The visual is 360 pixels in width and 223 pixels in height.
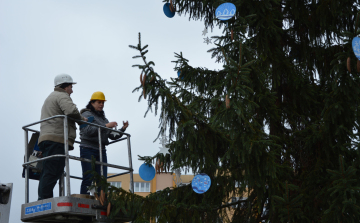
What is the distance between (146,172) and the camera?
710cm

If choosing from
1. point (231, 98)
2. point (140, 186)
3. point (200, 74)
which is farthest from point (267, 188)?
point (140, 186)

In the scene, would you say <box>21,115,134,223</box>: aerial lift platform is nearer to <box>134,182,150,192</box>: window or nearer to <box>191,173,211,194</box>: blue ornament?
<box>191,173,211,194</box>: blue ornament

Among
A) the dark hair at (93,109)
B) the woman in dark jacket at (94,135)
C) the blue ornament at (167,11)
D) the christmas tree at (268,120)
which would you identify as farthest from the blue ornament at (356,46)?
the blue ornament at (167,11)

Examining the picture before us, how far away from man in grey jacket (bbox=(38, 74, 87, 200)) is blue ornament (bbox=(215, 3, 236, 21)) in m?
2.30

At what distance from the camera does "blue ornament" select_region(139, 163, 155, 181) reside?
7065 mm

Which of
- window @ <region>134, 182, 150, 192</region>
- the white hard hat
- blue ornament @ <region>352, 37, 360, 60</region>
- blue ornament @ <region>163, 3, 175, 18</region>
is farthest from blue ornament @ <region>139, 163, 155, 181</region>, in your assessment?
window @ <region>134, 182, 150, 192</region>

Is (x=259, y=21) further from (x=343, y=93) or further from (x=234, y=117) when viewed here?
(x=234, y=117)

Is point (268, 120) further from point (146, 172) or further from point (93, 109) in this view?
point (93, 109)

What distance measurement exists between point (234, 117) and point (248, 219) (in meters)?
2.55

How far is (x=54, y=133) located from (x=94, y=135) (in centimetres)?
74

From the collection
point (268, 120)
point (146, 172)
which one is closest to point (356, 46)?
point (268, 120)

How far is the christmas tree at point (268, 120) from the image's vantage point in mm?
5949

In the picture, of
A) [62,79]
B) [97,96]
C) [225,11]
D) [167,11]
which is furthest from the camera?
[167,11]

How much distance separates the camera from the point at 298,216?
A: 20.4 feet
